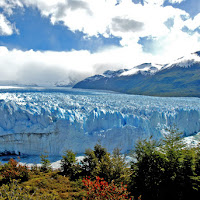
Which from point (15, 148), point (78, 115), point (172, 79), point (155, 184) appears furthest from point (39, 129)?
point (172, 79)

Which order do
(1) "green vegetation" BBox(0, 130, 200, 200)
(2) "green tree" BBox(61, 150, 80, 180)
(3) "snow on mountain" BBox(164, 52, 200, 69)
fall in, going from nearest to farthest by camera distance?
(1) "green vegetation" BBox(0, 130, 200, 200)
(2) "green tree" BBox(61, 150, 80, 180)
(3) "snow on mountain" BBox(164, 52, 200, 69)

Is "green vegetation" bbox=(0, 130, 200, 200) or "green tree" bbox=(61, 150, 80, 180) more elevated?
"green vegetation" bbox=(0, 130, 200, 200)

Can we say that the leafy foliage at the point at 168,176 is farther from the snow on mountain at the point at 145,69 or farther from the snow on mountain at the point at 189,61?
the snow on mountain at the point at 145,69

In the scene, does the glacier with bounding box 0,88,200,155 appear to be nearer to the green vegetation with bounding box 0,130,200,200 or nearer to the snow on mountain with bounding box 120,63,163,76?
the green vegetation with bounding box 0,130,200,200

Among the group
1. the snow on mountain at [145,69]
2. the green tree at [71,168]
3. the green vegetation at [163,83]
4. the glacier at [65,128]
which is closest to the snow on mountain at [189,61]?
the green vegetation at [163,83]

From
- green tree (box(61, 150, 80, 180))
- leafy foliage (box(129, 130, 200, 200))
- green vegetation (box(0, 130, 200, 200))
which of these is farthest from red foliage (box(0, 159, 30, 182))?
leafy foliage (box(129, 130, 200, 200))

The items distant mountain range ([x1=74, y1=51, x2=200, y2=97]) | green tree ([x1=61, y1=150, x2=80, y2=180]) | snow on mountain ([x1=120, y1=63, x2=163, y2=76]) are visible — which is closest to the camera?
green tree ([x1=61, y1=150, x2=80, y2=180])

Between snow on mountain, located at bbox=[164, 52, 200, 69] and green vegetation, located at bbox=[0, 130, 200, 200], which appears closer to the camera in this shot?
→ green vegetation, located at bbox=[0, 130, 200, 200]

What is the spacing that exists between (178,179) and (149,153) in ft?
→ 4.03

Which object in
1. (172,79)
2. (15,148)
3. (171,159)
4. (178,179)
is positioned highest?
(172,79)

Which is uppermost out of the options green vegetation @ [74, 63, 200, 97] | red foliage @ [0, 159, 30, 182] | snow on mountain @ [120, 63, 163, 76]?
snow on mountain @ [120, 63, 163, 76]

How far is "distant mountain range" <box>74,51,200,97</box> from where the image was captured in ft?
225

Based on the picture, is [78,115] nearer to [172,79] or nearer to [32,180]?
[32,180]

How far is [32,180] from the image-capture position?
7.32 m
